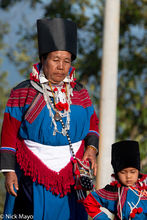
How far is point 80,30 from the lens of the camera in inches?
441

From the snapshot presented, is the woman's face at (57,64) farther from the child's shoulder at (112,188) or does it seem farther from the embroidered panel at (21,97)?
the child's shoulder at (112,188)

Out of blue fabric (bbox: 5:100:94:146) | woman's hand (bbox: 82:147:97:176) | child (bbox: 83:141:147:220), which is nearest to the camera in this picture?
child (bbox: 83:141:147:220)

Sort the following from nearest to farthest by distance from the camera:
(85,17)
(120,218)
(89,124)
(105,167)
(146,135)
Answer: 1. (120,218)
2. (89,124)
3. (105,167)
4. (85,17)
5. (146,135)

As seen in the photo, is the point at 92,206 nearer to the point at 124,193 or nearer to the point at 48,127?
the point at 124,193

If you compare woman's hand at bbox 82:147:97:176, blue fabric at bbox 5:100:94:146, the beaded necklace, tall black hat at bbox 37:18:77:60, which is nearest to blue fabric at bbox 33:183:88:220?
woman's hand at bbox 82:147:97:176

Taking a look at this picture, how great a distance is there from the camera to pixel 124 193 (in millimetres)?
3500

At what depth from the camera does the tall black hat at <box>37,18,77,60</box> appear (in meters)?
3.65

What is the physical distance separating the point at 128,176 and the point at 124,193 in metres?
0.13

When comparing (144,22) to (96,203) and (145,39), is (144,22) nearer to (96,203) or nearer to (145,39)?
(145,39)

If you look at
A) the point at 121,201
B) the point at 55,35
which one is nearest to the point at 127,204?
the point at 121,201

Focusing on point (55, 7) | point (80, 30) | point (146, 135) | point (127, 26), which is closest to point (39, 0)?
point (55, 7)

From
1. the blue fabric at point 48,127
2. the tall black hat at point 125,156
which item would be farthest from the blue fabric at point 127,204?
the blue fabric at point 48,127

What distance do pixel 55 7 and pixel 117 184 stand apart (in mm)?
8165

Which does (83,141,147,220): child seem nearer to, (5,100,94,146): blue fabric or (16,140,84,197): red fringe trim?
(16,140,84,197): red fringe trim
